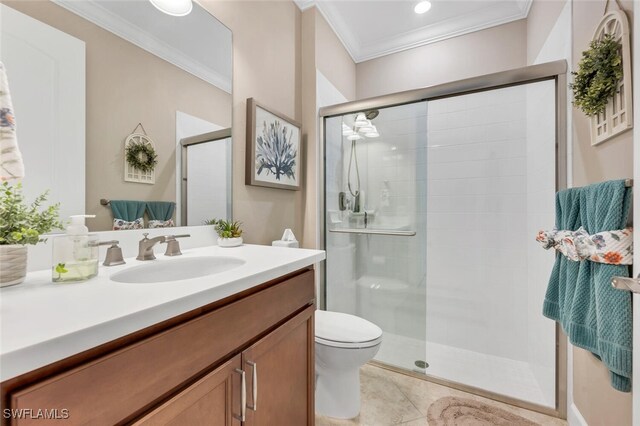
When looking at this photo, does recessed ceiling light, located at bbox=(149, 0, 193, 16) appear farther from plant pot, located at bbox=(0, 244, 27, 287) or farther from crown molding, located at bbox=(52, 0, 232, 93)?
plant pot, located at bbox=(0, 244, 27, 287)

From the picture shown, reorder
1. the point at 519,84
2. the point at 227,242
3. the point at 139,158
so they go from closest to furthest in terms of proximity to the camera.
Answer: the point at 139,158, the point at 227,242, the point at 519,84

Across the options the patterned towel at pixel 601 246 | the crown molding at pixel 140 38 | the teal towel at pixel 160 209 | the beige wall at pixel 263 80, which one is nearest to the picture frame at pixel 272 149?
the beige wall at pixel 263 80

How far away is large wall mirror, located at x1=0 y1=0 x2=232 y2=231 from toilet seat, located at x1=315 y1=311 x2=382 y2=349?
827 millimetres

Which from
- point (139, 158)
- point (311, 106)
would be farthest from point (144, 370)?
point (311, 106)

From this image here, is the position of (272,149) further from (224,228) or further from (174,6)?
(174,6)

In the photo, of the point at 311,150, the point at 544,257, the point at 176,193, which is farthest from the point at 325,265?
the point at 544,257

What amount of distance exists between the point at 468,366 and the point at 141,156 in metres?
2.31

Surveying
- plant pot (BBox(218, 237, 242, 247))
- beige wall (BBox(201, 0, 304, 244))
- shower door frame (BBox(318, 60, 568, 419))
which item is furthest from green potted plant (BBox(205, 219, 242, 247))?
shower door frame (BBox(318, 60, 568, 419))

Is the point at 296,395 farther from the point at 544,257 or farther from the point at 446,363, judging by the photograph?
the point at 544,257

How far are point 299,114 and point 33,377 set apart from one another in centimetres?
198

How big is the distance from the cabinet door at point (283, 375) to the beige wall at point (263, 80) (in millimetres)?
739

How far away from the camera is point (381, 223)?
6.91 ft

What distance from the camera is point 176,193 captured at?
47.3 inches

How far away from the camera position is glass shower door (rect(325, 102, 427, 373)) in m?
2.00
